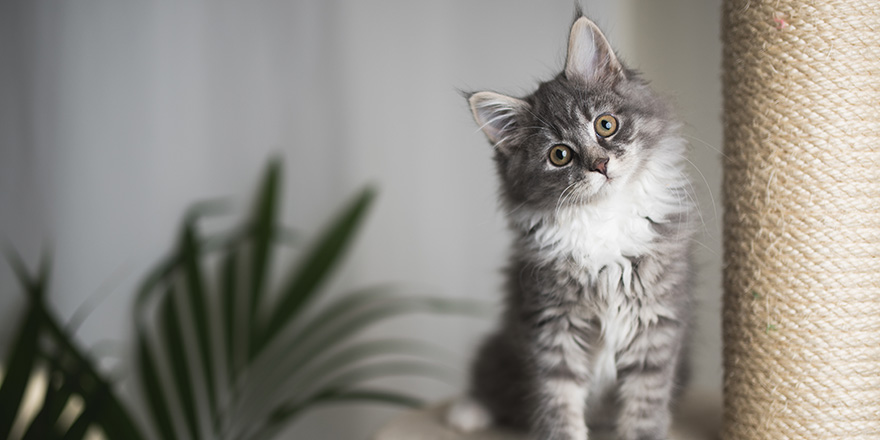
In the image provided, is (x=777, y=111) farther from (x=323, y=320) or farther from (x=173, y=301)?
(x=173, y=301)

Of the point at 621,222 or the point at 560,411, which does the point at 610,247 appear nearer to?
the point at 621,222

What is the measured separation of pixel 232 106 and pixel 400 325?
1.04 metres

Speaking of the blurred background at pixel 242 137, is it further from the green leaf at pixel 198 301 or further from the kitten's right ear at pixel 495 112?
the kitten's right ear at pixel 495 112

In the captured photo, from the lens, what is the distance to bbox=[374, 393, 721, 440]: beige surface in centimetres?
121

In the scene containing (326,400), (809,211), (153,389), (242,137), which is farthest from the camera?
(242,137)

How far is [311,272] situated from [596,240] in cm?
88

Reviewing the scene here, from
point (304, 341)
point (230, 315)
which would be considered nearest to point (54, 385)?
point (230, 315)

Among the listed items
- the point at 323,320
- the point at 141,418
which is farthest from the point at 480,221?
the point at 141,418

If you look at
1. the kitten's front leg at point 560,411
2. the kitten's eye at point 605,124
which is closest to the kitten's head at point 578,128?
the kitten's eye at point 605,124

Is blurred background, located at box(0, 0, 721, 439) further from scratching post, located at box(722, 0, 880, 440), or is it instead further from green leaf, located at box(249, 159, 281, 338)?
scratching post, located at box(722, 0, 880, 440)

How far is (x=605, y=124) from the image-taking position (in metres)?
1.05

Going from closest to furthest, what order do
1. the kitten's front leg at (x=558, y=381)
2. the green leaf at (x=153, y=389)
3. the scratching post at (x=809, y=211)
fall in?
1. the scratching post at (x=809, y=211)
2. the kitten's front leg at (x=558, y=381)
3. the green leaf at (x=153, y=389)

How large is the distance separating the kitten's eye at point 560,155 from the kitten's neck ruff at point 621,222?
79 mm

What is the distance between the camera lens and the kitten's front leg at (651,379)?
1052 millimetres
